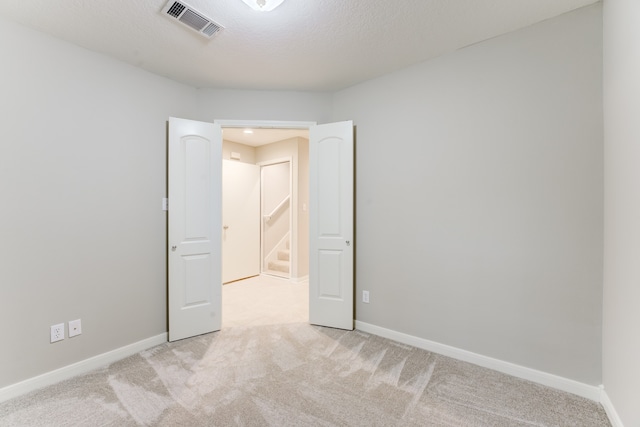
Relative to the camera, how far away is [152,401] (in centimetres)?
181

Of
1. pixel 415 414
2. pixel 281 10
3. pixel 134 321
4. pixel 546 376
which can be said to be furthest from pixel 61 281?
pixel 546 376

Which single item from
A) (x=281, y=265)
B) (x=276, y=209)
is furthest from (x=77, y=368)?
(x=276, y=209)

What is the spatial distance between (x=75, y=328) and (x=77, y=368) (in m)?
0.29

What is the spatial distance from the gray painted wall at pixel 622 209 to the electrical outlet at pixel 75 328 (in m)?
3.47

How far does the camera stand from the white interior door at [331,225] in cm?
293

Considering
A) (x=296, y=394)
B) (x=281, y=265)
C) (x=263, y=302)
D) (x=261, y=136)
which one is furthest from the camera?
(x=281, y=265)

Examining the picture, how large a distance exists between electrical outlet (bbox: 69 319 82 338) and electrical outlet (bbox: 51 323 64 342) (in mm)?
51

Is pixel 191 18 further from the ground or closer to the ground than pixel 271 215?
further from the ground

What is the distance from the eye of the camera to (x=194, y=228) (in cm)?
280

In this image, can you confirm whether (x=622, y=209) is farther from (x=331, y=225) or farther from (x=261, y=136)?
(x=261, y=136)

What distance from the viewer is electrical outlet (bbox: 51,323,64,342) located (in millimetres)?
2057

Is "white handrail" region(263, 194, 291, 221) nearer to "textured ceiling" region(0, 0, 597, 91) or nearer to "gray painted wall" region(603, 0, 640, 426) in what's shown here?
"textured ceiling" region(0, 0, 597, 91)

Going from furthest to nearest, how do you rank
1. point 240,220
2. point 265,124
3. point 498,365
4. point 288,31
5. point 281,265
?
point 281,265, point 240,220, point 265,124, point 498,365, point 288,31

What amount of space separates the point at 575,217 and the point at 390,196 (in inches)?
52.8
